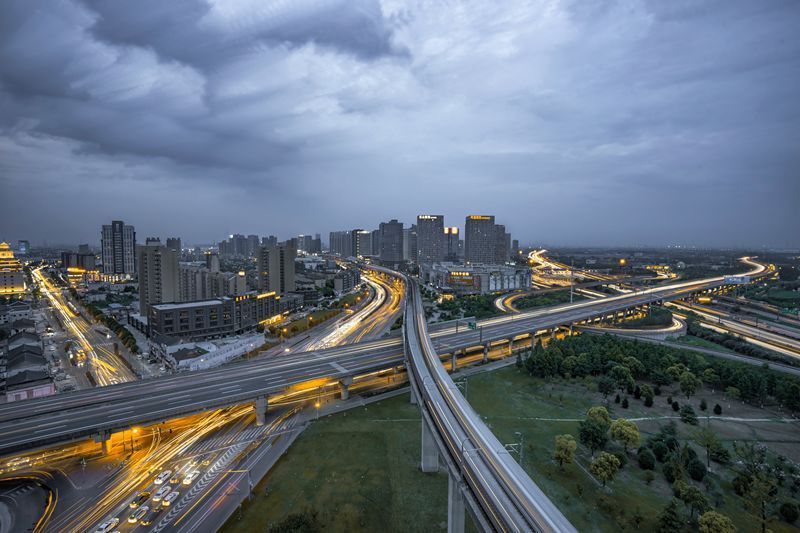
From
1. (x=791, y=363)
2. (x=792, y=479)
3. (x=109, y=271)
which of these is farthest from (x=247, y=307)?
(x=109, y=271)

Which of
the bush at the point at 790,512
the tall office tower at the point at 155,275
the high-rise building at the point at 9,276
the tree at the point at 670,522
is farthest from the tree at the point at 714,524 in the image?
the high-rise building at the point at 9,276

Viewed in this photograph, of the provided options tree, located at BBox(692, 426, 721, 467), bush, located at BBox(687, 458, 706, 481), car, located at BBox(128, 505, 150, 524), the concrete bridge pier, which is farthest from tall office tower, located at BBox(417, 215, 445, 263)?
car, located at BBox(128, 505, 150, 524)

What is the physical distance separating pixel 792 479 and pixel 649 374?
1735 centimetres

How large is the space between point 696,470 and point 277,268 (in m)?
89.4

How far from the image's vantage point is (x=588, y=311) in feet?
242

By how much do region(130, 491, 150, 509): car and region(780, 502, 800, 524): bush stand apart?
39679 millimetres

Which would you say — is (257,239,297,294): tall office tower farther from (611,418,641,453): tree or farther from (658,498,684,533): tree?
(658,498,684,533): tree

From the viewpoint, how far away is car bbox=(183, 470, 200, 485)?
25.7 m

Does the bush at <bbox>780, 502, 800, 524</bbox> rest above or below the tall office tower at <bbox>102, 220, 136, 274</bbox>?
below

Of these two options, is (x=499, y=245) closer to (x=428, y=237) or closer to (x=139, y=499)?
(x=428, y=237)

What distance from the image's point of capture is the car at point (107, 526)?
2165 centimetres

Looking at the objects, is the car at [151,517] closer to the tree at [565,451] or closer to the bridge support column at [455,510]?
the bridge support column at [455,510]

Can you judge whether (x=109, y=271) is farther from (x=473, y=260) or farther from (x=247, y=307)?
(x=473, y=260)

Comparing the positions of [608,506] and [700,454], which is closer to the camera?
[608,506]
